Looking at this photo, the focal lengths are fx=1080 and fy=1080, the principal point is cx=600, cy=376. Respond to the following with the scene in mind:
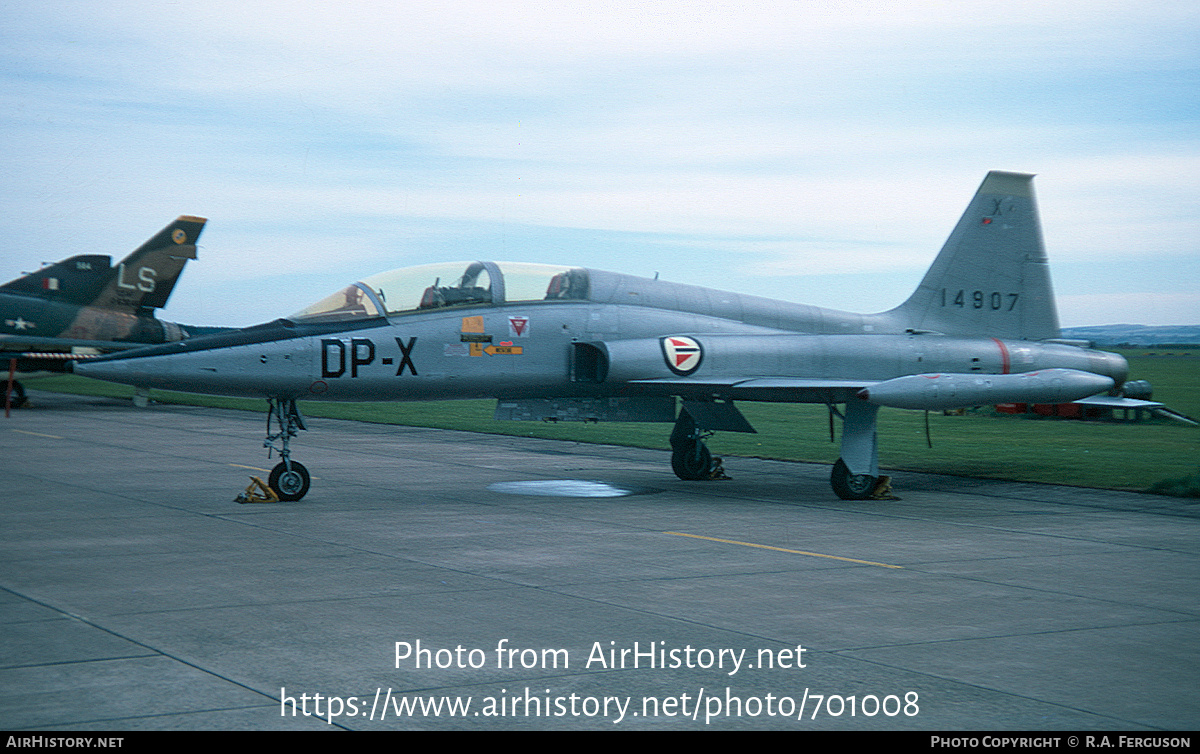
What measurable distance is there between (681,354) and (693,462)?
226 cm

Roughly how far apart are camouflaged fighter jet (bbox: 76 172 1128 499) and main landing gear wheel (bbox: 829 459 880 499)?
0.02 m

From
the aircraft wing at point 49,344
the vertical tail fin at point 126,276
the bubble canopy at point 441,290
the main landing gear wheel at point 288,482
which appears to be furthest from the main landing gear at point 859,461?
the vertical tail fin at point 126,276

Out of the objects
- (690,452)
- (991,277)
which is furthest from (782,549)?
(991,277)

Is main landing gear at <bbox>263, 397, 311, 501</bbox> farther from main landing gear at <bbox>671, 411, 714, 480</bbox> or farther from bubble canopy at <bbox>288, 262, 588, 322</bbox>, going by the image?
main landing gear at <bbox>671, 411, 714, 480</bbox>

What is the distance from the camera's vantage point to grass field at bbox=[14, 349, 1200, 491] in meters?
16.7

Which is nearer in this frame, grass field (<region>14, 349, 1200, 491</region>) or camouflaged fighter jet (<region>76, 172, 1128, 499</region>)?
camouflaged fighter jet (<region>76, 172, 1128, 499</region>)

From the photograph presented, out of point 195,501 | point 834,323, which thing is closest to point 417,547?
point 195,501

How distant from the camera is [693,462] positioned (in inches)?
609

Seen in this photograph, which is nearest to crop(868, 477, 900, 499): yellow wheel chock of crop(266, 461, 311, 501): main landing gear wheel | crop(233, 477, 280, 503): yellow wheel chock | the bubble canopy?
the bubble canopy

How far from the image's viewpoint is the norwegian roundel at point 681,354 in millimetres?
13750

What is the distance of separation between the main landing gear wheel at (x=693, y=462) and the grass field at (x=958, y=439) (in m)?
2.01

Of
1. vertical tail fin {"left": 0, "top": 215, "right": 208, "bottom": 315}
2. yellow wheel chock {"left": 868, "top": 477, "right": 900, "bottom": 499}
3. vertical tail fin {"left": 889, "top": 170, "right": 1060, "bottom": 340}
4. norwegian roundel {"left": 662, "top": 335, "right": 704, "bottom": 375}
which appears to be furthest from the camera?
vertical tail fin {"left": 0, "top": 215, "right": 208, "bottom": 315}

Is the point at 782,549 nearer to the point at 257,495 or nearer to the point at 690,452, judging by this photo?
the point at 690,452

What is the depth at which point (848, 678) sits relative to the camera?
5.48 m
